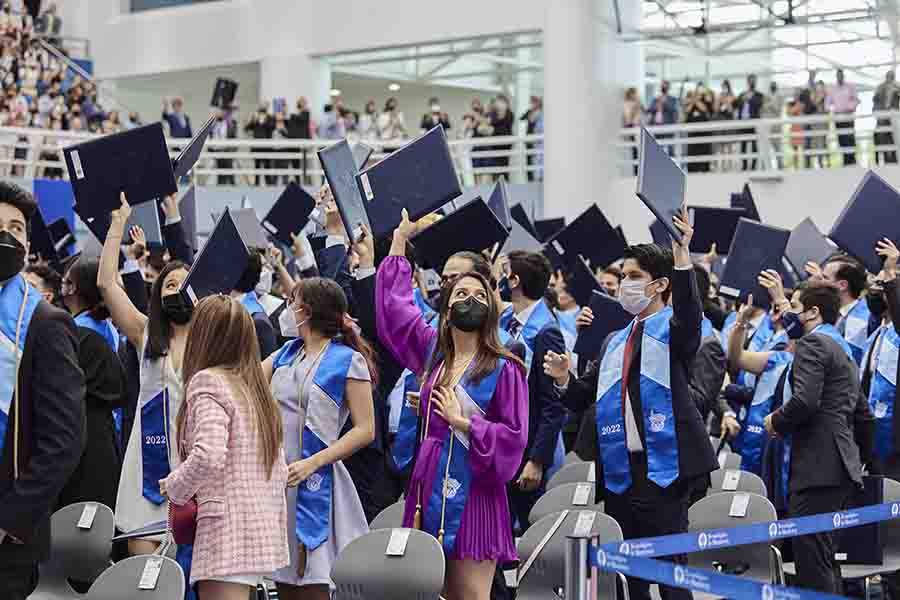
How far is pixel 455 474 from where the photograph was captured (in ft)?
18.4

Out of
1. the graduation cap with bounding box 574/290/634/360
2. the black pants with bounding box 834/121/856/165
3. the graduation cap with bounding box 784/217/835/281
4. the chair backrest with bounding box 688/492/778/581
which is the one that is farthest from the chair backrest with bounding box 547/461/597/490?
the black pants with bounding box 834/121/856/165

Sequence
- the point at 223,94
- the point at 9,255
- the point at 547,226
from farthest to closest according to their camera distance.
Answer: the point at 223,94
the point at 547,226
the point at 9,255

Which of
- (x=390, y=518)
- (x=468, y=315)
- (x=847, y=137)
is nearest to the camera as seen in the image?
(x=468, y=315)

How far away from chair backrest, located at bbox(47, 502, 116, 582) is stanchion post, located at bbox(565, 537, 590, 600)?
7.48 ft

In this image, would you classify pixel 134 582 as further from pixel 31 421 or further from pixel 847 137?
pixel 847 137

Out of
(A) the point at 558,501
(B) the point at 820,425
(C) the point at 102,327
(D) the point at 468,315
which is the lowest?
(A) the point at 558,501

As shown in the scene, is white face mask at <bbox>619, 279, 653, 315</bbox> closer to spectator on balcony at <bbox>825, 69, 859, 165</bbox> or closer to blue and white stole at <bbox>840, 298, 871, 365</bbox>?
blue and white stole at <bbox>840, 298, 871, 365</bbox>

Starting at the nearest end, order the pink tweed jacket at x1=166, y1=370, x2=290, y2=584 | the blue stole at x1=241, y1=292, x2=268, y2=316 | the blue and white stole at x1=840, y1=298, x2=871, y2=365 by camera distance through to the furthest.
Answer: the pink tweed jacket at x1=166, y1=370, x2=290, y2=584 → the blue stole at x1=241, y1=292, x2=268, y2=316 → the blue and white stole at x1=840, y1=298, x2=871, y2=365

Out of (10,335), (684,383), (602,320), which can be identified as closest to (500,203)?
(602,320)

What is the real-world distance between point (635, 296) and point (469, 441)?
1.34m

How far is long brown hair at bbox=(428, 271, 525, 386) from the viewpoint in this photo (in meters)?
5.71

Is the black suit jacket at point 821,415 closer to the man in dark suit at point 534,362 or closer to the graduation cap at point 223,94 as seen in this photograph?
the man in dark suit at point 534,362

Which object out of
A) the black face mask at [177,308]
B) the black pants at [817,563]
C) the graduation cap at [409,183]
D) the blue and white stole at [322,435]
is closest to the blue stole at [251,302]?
the black face mask at [177,308]

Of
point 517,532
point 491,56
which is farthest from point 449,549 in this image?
point 491,56
